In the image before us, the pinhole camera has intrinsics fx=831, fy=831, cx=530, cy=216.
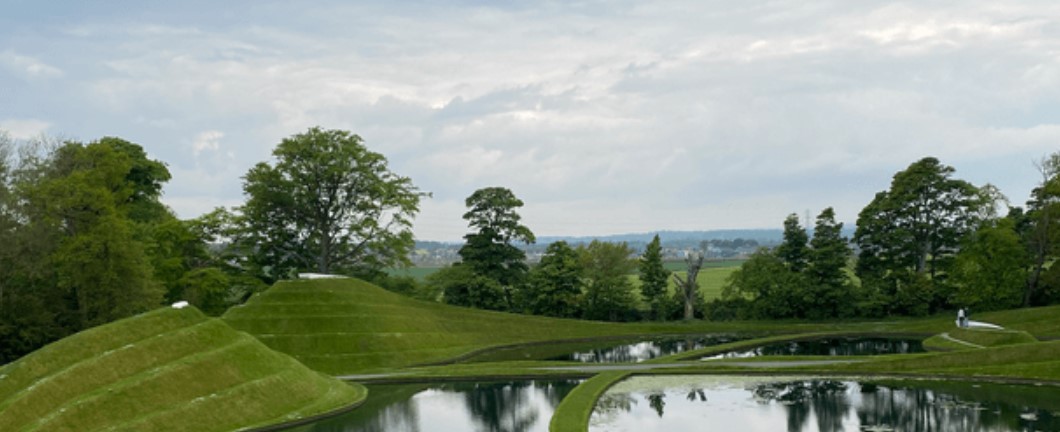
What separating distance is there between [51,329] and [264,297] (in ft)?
60.6

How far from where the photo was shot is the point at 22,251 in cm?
7262

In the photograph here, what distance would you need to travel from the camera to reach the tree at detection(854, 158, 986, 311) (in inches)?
4099

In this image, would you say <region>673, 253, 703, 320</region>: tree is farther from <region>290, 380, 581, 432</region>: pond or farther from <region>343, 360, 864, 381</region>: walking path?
<region>290, 380, 581, 432</region>: pond

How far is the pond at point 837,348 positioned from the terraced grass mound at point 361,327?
22799 mm

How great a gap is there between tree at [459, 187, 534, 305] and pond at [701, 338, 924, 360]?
4055 cm

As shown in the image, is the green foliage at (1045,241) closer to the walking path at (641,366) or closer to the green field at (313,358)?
the green field at (313,358)

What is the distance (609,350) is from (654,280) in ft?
94.0

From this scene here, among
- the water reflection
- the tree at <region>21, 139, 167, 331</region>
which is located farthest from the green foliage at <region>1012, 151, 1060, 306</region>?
the tree at <region>21, 139, 167, 331</region>

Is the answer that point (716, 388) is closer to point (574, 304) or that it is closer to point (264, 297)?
point (264, 297)

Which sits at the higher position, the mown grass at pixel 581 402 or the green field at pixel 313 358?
the green field at pixel 313 358

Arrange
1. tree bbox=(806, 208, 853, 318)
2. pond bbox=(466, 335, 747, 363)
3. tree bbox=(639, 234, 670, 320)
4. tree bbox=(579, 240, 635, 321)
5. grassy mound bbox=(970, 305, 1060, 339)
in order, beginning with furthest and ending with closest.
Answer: tree bbox=(639, 234, 670, 320) → tree bbox=(579, 240, 635, 321) → tree bbox=(806, 208, 853, 318) → pond bbox=(466, 335, 747, 363) → grassy mound bbox=(970, 305, 1060, 339)

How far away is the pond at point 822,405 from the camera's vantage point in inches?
1692

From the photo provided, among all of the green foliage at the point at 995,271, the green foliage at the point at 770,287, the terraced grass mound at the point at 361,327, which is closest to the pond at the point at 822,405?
the terraced grass mound at the point at 361,327

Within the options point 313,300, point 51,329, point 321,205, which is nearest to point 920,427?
point 313,300
